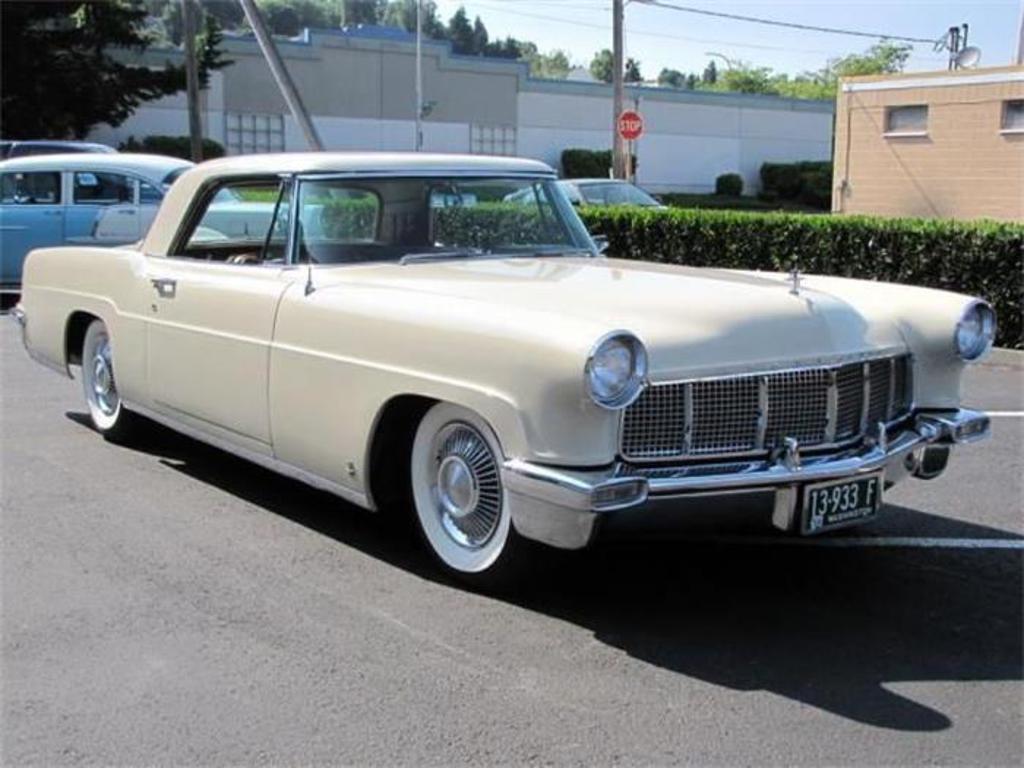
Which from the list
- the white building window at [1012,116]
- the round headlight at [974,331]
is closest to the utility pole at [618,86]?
the white building window at [1012,116]

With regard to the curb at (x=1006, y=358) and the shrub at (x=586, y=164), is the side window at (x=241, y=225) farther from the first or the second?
the shrub at (x=586, y=164)

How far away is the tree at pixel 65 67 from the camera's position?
→ 103 feet

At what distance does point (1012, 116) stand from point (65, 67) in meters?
23.5

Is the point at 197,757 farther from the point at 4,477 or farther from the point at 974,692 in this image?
the point at 4,477

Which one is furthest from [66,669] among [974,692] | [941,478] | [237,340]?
[941,478]

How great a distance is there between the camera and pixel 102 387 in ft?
22.5

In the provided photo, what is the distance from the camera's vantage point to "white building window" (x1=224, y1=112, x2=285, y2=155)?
43.8 metres

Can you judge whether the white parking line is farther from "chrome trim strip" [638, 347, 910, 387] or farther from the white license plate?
"chrome trim strip" [638, 347, 910, 387]

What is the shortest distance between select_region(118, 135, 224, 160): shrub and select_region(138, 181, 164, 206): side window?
80.5 ft

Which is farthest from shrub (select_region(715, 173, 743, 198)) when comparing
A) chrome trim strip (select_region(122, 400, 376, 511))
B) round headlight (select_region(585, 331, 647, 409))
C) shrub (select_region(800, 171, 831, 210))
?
round headlight (select_region(585, 331, 647, 409))

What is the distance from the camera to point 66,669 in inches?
148

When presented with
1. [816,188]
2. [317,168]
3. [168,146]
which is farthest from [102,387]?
[816,188]

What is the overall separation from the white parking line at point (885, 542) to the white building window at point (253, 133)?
4053 cm

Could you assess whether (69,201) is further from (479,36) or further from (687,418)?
(479,36)
